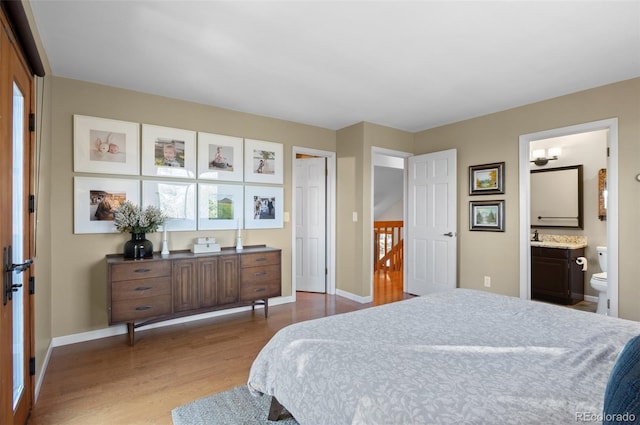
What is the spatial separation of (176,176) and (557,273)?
16.1 feet

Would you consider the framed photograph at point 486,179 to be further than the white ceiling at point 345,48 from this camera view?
Yes

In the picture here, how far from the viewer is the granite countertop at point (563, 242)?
4219mm

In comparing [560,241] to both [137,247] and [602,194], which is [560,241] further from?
[137,247]

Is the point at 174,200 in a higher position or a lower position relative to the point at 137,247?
higher

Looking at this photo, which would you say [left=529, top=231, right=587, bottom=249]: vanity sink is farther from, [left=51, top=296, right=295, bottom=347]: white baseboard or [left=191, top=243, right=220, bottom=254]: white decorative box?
[left=51, top=296, right=295, bottom=347]: white baseboard

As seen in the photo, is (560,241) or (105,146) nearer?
(105,146)

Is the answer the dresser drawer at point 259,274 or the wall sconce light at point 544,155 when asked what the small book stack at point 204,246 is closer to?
the dresser drawer at point 259,274

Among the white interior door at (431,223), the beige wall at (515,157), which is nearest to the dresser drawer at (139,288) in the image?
the white interior door at (431,223)

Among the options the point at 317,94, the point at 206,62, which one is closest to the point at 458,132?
the point at 317,94

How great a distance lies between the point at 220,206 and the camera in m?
3.79

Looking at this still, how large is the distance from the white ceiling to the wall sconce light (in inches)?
60.6

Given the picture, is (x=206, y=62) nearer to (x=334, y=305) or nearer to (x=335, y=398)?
(x=335, y=398)

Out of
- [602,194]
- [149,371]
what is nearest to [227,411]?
[149,371]

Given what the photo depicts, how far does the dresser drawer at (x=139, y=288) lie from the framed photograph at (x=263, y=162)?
1.56 m
